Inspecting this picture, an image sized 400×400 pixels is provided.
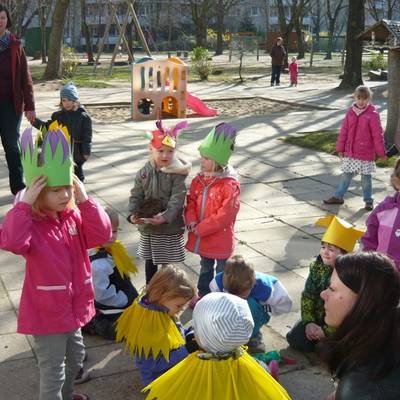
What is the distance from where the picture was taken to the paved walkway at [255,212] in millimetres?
3977

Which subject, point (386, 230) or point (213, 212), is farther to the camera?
point (213, 212)

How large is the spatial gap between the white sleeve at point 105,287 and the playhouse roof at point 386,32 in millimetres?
8249

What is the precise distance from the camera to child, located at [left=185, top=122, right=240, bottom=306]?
4.81m

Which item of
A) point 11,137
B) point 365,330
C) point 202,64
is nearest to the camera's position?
point 365,330

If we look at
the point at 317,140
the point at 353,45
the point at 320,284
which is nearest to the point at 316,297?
the point at 320,284

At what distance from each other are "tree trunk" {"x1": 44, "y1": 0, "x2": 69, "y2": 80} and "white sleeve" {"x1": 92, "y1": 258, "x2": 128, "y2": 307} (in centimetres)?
2253

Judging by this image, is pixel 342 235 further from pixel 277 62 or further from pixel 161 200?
pixel 277 62

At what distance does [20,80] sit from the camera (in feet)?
23.5

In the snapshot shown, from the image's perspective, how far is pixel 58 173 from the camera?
10.3 feet

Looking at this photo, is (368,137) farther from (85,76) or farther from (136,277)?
(85,76)

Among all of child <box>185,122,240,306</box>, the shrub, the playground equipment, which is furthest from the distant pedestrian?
child <box>185,122,240,306</box>

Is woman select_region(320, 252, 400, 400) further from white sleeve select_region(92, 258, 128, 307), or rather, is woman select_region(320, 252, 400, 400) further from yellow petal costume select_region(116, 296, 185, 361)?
white sleeve select_region(92, 258, 128, 307)

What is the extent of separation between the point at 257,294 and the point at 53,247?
57.4 inches

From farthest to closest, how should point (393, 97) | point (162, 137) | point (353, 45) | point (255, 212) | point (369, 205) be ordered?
point (353, 45) → point (393, 97) → point (369, 205) → point (255, 212) → point (162, 137)
